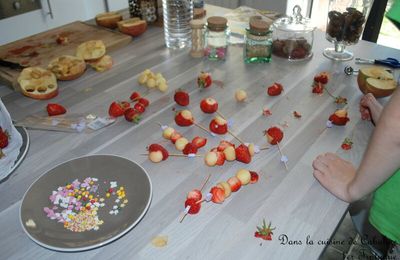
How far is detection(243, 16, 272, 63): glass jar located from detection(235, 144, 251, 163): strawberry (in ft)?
1.62

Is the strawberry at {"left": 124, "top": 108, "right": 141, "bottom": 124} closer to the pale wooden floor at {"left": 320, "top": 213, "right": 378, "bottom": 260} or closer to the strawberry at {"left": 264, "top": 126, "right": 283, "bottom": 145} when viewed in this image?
the strawberry at {"left": 264, "top": 126, "right": 283, "bottom": 145}

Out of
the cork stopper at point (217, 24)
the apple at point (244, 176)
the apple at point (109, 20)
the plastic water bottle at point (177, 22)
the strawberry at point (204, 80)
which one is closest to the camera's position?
the apple at point (244, 176)

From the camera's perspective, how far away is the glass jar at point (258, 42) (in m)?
1.13

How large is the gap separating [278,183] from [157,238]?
0.28 m

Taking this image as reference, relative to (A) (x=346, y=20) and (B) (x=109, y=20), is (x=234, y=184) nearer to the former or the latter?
(A) (x=346, y=20)

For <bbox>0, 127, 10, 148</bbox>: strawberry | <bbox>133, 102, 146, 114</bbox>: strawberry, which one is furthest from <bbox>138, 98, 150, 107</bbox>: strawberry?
<bbox>0, 127, 10, 148</bbox>: strawberry

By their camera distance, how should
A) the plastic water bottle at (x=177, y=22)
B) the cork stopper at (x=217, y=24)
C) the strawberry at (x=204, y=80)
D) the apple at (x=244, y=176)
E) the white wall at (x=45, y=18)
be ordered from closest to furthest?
1. the apple at (x=244, y=176)
2. the strawberry at (x=204, y=80)
3. the cork stopper at (x=217, y=24)
4. the plastic water bottle at (x=177, y=22)
5. the white wall at (x=45, y=18)

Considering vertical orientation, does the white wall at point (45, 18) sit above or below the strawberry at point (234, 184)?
below

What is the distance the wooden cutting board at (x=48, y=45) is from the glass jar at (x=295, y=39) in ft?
1.83

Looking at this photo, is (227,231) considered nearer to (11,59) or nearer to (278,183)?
(278,183)

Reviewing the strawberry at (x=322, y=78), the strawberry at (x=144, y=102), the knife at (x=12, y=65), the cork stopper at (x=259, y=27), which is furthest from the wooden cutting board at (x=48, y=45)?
the strawberry at (x=322, y=78)

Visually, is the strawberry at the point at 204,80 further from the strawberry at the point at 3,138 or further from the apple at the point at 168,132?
the strawberry at the point at 3,138

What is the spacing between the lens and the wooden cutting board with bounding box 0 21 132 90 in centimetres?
114

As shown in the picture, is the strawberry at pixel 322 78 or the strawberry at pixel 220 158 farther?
the strawberry at pixel 322 78
